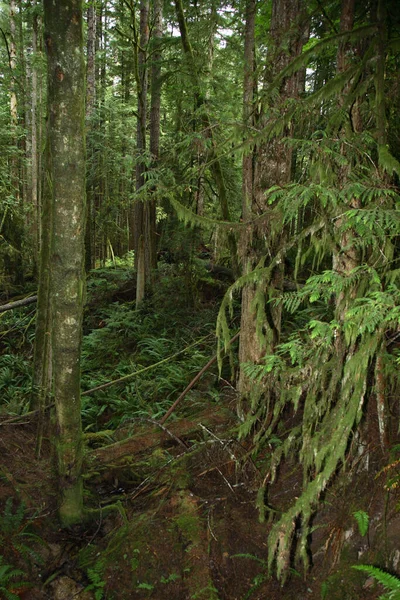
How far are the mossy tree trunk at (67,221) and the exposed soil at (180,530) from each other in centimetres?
46

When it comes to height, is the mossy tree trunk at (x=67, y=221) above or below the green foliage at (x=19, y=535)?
above

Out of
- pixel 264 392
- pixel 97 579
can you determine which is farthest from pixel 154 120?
pixel 97 579

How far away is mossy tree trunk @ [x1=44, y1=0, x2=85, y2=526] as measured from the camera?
3.05 metres

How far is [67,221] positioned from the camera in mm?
3309

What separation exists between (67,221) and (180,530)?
121 inches

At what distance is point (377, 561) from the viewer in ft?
8.98

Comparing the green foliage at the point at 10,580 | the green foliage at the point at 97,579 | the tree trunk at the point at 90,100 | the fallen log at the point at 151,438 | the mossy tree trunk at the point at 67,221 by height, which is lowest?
the green foliage at the point at 97,579

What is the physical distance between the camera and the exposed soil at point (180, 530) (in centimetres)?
304

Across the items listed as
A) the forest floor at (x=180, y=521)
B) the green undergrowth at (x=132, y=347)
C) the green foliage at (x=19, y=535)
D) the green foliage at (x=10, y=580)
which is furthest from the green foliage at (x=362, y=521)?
the green undergrowth at (x=132, y=347)

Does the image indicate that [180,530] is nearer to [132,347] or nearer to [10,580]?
[10,580]

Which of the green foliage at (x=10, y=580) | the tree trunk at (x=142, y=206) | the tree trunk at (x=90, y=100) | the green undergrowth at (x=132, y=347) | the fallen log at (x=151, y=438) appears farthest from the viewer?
the tree trunk at (x=90, y=100)

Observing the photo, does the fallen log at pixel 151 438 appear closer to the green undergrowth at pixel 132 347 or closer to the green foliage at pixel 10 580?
the green undergrowth at pixel 132 347

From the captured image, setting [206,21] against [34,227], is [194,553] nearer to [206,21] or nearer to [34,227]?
A: [206,21]

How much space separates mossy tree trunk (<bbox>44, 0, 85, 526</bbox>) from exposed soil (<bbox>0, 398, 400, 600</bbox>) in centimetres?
46
